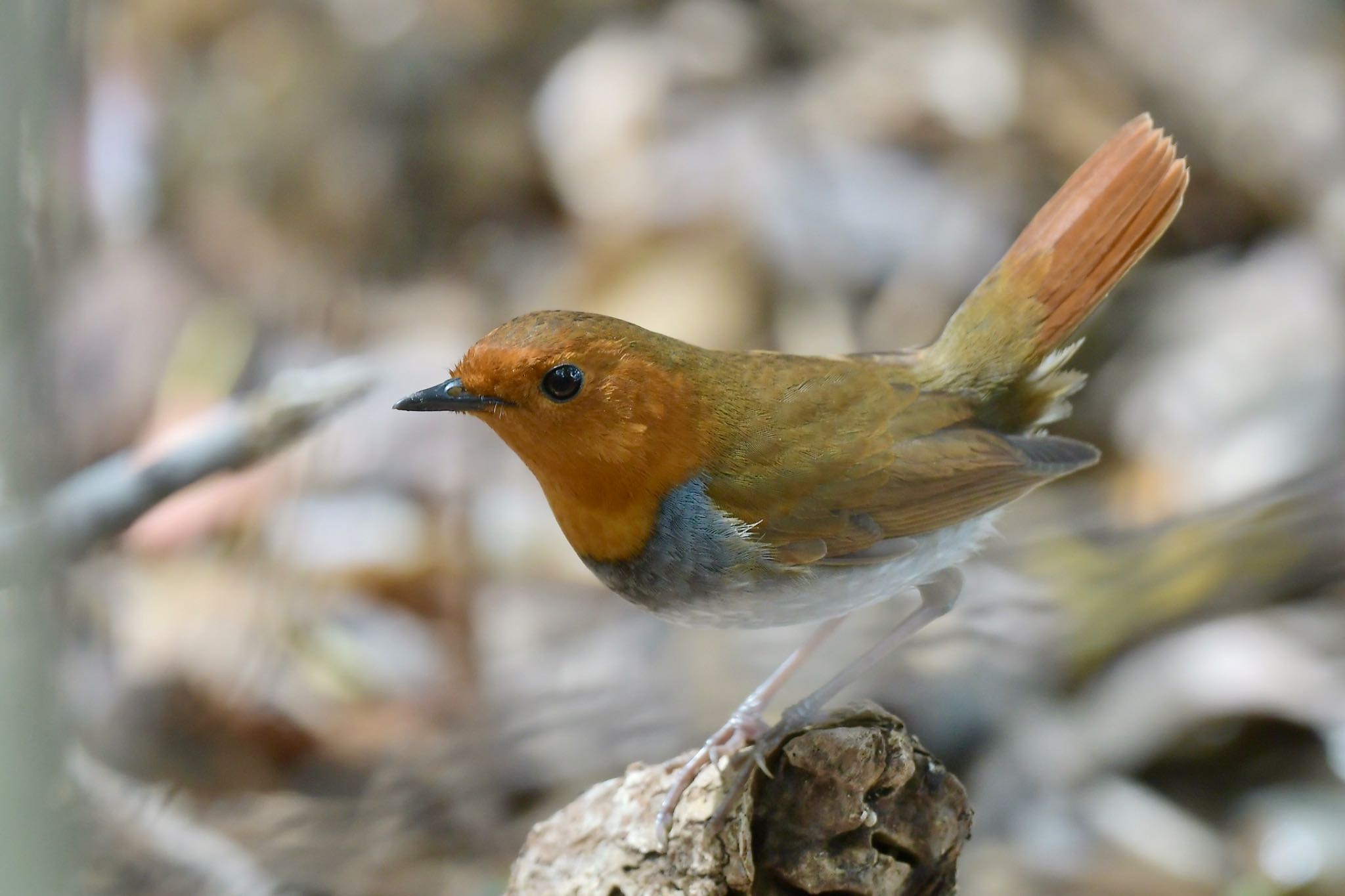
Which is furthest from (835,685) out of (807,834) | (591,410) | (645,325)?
(645,325)

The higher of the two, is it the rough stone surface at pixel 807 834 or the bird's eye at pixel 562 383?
the bird's eye at pixel 562 383

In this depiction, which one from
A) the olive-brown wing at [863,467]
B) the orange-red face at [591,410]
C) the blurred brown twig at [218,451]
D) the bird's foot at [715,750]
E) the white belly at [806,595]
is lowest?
the bird's foot at [715,750]

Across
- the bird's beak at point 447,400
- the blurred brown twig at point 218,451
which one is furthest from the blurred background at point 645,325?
the bird's beak at point 447,400

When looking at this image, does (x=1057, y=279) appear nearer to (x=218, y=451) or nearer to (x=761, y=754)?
(x=761, y=754)

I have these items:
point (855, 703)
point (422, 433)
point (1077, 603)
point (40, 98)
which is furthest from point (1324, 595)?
point (40, 98)

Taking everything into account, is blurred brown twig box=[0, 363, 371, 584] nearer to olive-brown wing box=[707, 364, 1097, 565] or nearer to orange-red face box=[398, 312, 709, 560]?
orange-red face box=[398, 312, 709, 560]

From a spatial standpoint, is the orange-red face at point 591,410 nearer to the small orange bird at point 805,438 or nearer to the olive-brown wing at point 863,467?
the small orange bird at point 805,438

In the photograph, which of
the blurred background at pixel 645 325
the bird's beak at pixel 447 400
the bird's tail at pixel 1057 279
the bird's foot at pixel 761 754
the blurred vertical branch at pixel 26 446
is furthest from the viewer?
the blurred background at pixel 645 325
